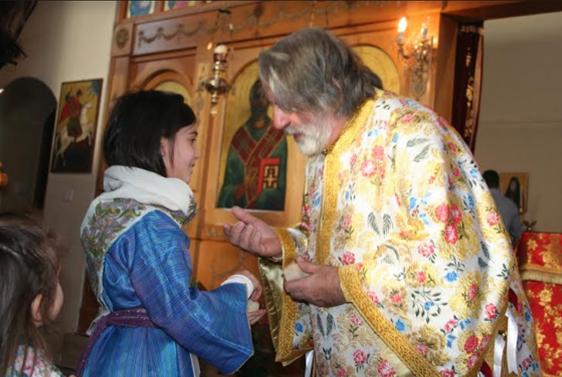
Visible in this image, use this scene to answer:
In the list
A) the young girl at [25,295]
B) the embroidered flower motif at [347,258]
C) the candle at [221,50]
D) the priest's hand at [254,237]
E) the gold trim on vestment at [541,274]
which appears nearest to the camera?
the young girl at [25,295]

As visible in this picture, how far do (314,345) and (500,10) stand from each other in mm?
3217

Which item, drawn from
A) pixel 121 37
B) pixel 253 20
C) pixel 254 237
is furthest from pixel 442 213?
pixel 121 37

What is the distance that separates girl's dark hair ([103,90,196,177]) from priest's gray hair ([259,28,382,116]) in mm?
327

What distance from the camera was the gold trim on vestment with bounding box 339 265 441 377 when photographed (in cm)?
181

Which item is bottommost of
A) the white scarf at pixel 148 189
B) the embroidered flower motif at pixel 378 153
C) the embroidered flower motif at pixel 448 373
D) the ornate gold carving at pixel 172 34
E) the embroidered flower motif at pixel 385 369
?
the embroidered flower motif at pixel 385 369

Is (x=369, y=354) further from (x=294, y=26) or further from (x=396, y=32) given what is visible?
(x=294, y=26)

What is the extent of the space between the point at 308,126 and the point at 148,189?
59cm

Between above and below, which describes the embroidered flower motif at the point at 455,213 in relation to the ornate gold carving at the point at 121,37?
below

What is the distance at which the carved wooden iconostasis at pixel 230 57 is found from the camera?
474 cm

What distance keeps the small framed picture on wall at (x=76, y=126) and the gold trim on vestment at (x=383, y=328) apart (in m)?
5.51

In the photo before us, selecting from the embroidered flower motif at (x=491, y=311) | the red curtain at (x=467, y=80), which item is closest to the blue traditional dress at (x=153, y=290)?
the embroidered flower motif at (x=491, y=311)

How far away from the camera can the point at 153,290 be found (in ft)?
5.79

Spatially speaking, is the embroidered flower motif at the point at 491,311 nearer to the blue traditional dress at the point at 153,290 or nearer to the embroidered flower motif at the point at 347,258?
the embroidered flower motif at the point at 347,258

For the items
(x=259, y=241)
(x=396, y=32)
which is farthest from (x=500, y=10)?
(x=259, y=241)
